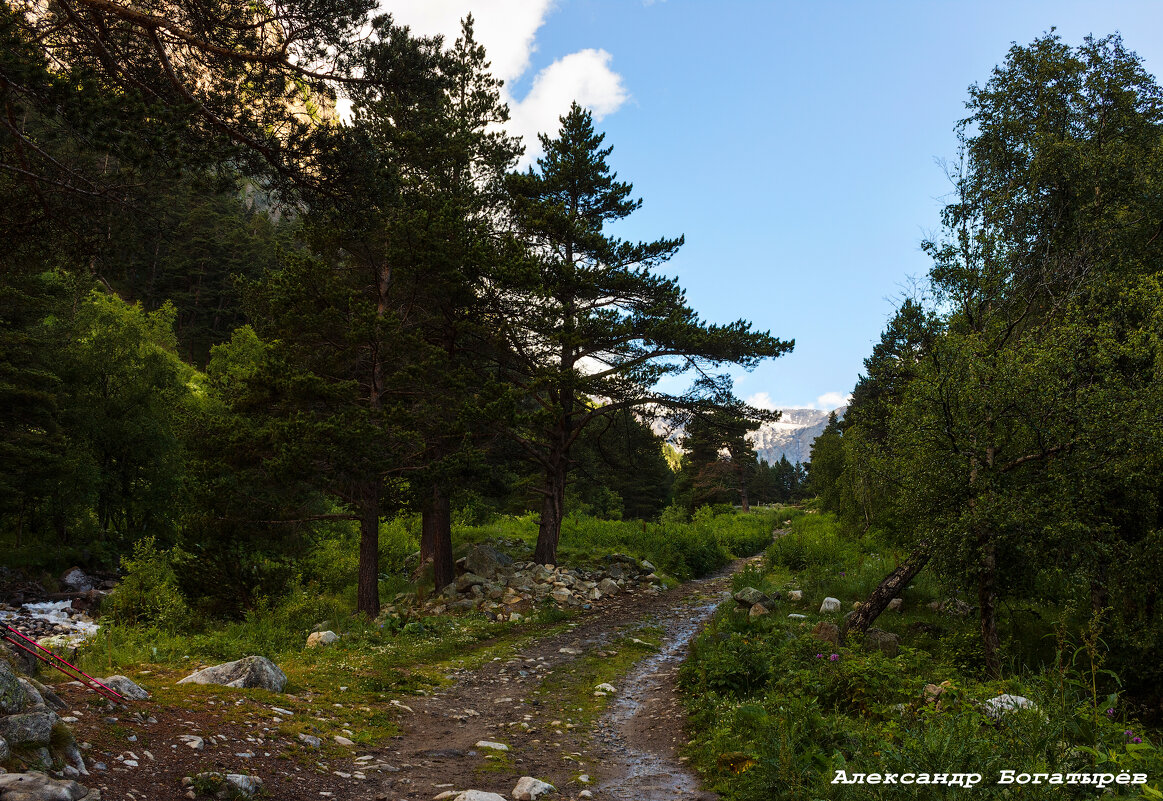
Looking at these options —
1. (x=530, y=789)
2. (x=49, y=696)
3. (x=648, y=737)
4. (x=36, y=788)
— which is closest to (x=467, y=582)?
(x=648, y=737)

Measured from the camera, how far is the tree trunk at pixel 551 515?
70.9ft

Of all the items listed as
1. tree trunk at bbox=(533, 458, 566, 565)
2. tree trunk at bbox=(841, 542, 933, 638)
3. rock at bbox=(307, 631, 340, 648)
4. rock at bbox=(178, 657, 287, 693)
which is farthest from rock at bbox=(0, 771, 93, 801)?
tree trunk at bbox=(533, 458, 566, 565)

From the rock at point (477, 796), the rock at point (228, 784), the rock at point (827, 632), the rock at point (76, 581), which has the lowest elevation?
the rock at point (76, 581)

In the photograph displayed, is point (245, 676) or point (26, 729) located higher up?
point (26, 729)

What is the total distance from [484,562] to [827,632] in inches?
446

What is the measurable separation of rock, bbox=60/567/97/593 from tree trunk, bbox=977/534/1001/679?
96.0 ft

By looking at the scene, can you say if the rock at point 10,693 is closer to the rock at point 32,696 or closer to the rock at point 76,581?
the rock at point 32,696

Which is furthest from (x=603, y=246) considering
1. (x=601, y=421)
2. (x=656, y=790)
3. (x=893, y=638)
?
(x=656, y=790)

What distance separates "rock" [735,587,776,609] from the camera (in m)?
15.5

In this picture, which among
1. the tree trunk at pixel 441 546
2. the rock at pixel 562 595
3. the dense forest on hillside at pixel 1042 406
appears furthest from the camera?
the tree trunk at pixel 441 546

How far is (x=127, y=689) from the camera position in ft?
19.9

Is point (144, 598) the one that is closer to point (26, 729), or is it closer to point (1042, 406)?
point (26, 729)

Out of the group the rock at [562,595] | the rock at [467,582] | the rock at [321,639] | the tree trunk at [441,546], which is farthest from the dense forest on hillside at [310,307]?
the rock at [321,639]

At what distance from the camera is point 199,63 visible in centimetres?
834
